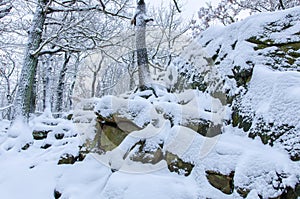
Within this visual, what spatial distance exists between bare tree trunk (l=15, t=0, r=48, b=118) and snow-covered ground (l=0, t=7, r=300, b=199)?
5.18 feet

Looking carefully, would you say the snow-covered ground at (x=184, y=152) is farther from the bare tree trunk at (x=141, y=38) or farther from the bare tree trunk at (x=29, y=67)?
the bare tree trunk at (x=29, y=67)

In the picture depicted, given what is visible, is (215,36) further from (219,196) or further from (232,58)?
(219,196)

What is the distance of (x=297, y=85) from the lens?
9.16 feet

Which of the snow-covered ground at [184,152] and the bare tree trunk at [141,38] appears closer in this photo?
the snow-covered ground at [184,152]

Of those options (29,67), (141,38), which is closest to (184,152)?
(141,38)

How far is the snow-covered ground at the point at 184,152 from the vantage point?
246cm

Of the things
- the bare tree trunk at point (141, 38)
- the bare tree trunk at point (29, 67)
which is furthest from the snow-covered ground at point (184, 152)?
the bare tree trunk at point (29, 67)

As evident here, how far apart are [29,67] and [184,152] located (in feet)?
17.4

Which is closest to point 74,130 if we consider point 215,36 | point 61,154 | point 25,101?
point 61,154

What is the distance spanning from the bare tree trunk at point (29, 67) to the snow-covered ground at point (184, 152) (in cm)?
158

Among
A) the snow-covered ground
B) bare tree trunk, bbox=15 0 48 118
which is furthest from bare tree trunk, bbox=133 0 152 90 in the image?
bare tree trunk, bbox=15 0 48 118

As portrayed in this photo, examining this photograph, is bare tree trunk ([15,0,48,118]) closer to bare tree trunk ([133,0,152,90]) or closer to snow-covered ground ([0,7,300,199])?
snow-covered ground ([0,7,300,199])

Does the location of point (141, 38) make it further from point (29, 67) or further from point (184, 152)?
point (184, 152)

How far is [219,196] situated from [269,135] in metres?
0.95
